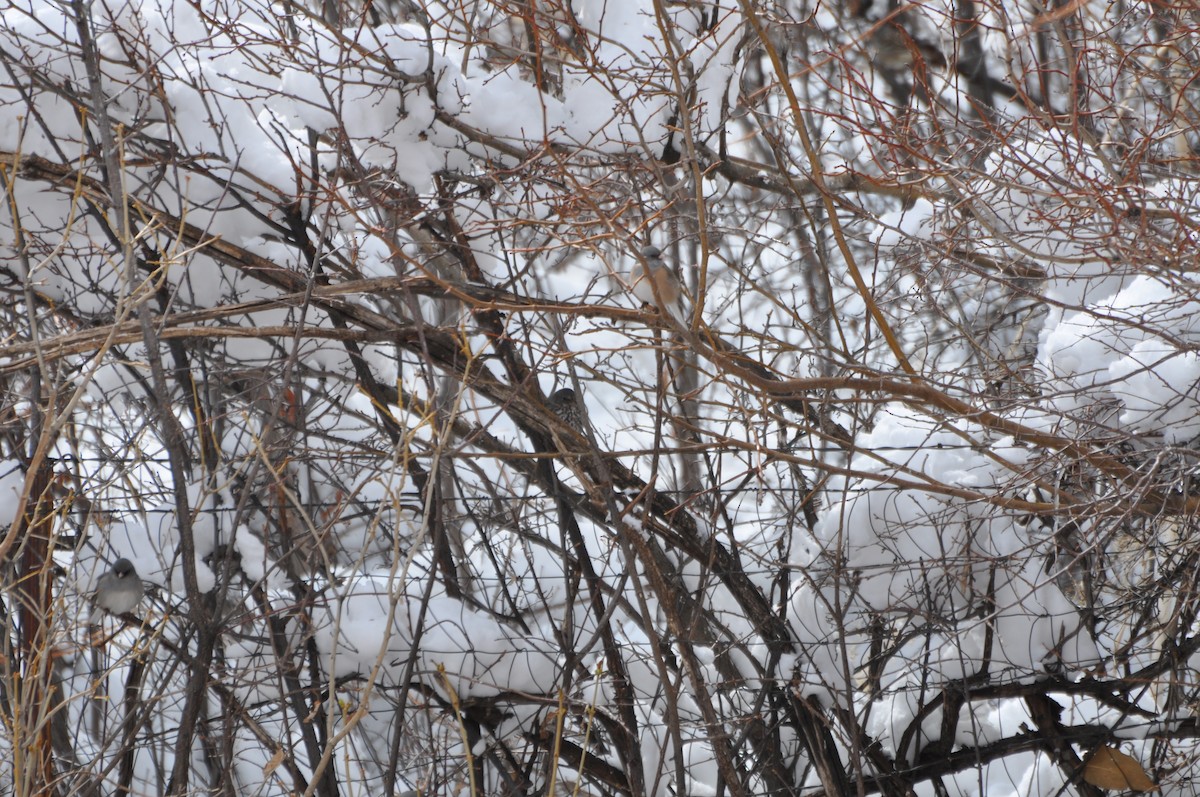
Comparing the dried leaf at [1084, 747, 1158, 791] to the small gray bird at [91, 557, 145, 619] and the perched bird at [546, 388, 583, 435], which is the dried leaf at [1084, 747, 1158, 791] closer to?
the perched bird at [546, 388, 583, 435]

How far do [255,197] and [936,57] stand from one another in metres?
5.71

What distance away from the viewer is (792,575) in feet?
15.1

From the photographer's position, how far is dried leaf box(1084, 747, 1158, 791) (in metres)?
3.89

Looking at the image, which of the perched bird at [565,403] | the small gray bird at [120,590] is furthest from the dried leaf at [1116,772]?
the small gray bird at [120,590]

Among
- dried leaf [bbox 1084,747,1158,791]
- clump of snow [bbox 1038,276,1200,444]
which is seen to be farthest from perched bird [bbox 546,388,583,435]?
dried leaf [bbox 1084,747,1158,791]

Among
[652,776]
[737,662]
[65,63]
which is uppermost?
[65,63]

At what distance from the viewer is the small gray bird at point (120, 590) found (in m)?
3.83

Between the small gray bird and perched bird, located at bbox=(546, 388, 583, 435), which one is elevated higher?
perched bird, located at bbox=(546, 388, 583, 435)

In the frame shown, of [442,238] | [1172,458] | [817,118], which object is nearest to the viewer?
[1172,458]

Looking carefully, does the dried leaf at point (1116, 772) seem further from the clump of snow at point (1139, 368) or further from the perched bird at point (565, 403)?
the perched bird at point (565, 403)

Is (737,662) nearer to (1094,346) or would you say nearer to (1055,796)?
(1055,796)

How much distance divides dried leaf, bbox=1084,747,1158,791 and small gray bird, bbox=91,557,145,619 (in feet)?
12.2

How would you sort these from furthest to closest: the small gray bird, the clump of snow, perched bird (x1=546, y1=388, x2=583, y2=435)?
perched bird (x1=546, y1=388, x2=583, y2=435) → the small gray bird → the clump of snow

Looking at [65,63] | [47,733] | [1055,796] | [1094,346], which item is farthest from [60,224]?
[1055,796]
